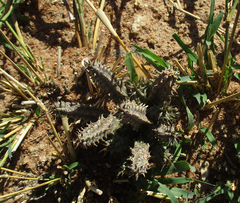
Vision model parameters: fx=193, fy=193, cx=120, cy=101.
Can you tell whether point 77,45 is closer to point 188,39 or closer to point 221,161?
point 188,39

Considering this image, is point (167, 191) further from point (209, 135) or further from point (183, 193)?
point (209, 135)

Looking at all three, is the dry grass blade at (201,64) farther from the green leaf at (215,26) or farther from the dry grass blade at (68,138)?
the dry grass blade at (68,138)

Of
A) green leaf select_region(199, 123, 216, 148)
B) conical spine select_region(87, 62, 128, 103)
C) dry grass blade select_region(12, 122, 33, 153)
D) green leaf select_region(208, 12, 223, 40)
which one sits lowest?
green leaf select_region(199, 123, 216, 148)

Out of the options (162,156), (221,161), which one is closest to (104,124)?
(162,156)

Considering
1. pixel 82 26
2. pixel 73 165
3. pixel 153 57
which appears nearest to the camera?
pixel 73 165

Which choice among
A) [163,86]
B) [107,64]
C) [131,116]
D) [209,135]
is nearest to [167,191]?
[209,135]

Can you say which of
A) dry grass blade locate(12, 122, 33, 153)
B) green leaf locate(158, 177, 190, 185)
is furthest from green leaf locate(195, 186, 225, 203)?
dry grass blade locate(12, 122, 33, 153)

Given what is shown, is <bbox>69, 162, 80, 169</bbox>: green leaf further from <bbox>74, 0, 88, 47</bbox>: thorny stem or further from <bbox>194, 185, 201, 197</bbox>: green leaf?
<bbox>74, 0, 88, 47</bbox>: thorny stem
